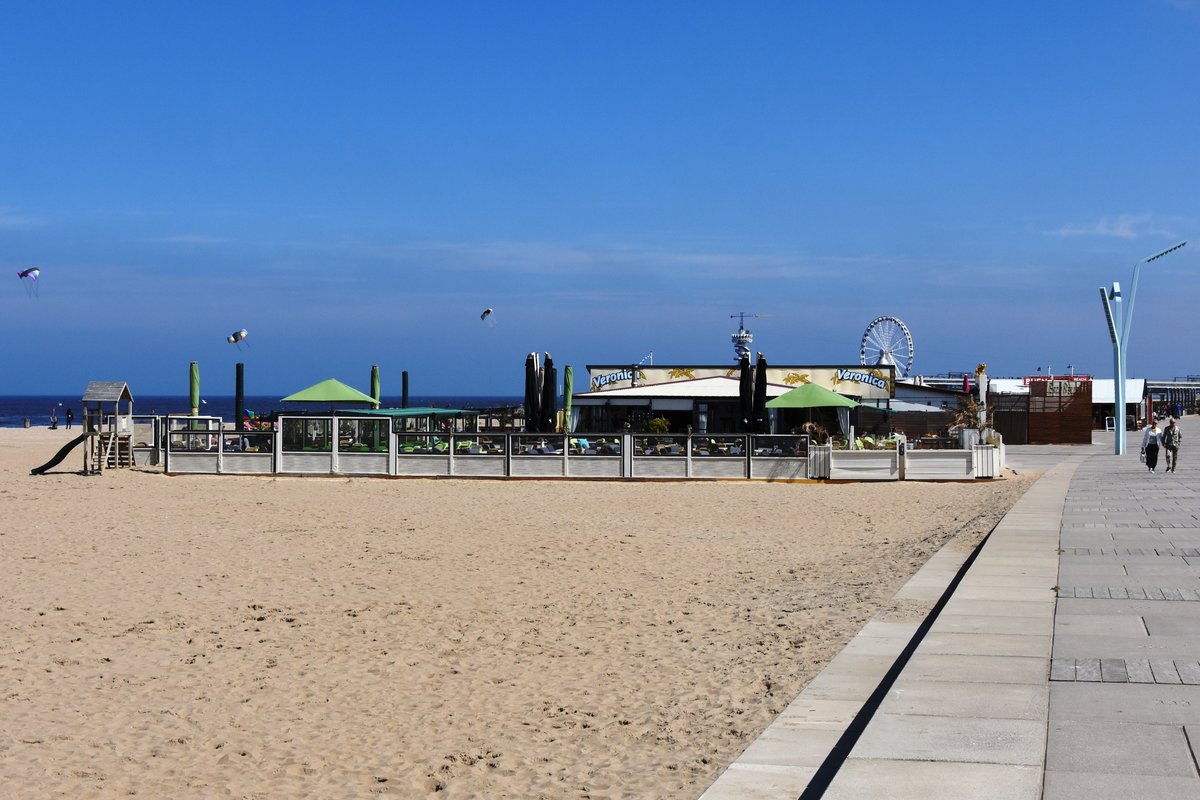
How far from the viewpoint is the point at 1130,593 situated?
8.80m

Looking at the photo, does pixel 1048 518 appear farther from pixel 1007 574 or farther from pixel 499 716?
pixel 499 716

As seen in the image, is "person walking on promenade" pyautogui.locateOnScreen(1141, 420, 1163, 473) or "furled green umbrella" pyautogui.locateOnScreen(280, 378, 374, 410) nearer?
"person walking on promenade" pyautogui.locateOnScreen(1141, 420, 1163, 473)

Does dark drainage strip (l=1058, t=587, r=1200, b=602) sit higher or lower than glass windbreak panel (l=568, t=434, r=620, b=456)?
lower

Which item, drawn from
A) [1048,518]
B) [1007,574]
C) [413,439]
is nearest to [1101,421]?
[413,439]

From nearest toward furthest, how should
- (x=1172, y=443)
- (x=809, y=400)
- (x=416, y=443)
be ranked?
(x=1172, y=443) < (x=416, y=443) < (x=809, y=400)

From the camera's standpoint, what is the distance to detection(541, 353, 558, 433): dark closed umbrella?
29641 millimetres

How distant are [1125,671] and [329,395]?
2603 cm

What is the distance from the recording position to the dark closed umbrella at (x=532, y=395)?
29656 mm

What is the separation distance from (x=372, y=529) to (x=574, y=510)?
3.95 metres

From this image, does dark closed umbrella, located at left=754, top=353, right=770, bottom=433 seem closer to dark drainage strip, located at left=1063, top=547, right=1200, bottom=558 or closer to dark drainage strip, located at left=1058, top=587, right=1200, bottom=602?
dark drainage strip, located at left=1063, top=547, right=1200, bottom=558

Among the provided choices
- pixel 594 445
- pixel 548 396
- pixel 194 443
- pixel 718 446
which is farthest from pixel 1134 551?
pixel 194 443

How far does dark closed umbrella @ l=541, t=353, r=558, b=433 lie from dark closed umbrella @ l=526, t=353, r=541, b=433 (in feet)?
0.50

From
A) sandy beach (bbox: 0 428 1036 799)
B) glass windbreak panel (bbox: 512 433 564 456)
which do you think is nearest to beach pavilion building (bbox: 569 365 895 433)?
glass windbreak panel (bbox: 512 433 564 456)

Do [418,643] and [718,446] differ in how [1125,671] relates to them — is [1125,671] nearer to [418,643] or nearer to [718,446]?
[418,643]
